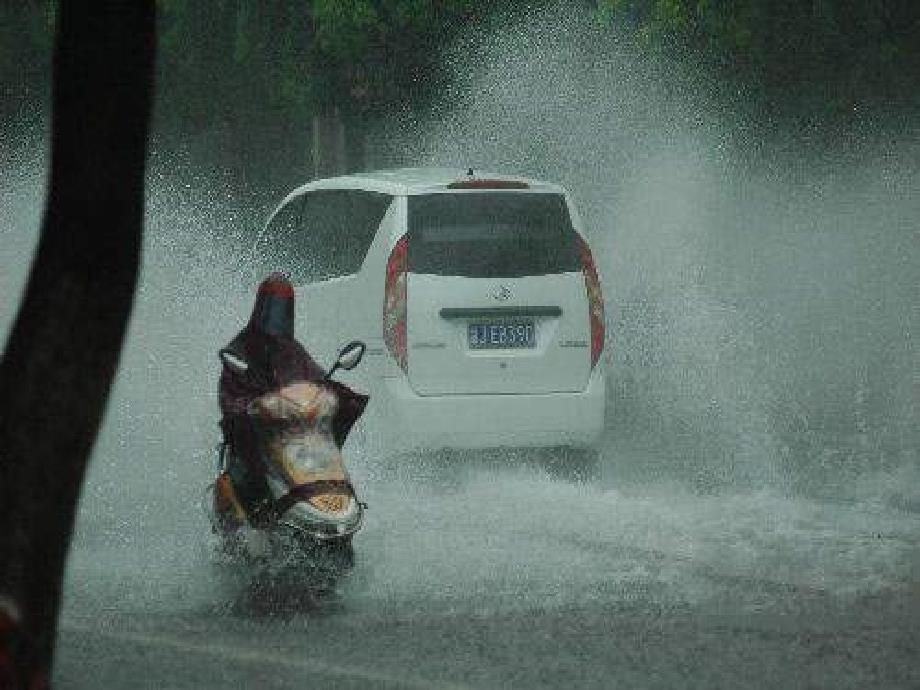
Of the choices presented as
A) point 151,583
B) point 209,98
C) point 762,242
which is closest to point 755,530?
point 151,583

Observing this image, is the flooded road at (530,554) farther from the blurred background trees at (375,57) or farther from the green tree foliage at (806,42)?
the blurred background trees at (375,57)

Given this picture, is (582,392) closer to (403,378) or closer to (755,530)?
(403,378)

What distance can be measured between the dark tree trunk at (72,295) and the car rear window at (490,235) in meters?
6.97

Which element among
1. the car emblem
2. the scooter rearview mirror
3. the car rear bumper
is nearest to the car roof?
the car emblem

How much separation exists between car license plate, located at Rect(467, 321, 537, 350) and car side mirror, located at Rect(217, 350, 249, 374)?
3.37 m

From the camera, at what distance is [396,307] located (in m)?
13.4

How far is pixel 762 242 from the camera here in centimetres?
2402

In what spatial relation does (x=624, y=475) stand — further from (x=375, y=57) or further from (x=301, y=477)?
(x=375, y=57)

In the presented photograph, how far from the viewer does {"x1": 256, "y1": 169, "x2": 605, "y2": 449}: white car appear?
43.9ft

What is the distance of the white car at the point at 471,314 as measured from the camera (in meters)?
13.4

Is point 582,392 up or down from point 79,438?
→ down

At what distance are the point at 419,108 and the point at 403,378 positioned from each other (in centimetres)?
1562

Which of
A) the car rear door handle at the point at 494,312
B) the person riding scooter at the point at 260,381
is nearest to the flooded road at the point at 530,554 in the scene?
the person riding scooter at the point at 260,381

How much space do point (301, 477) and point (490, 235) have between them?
397cm
